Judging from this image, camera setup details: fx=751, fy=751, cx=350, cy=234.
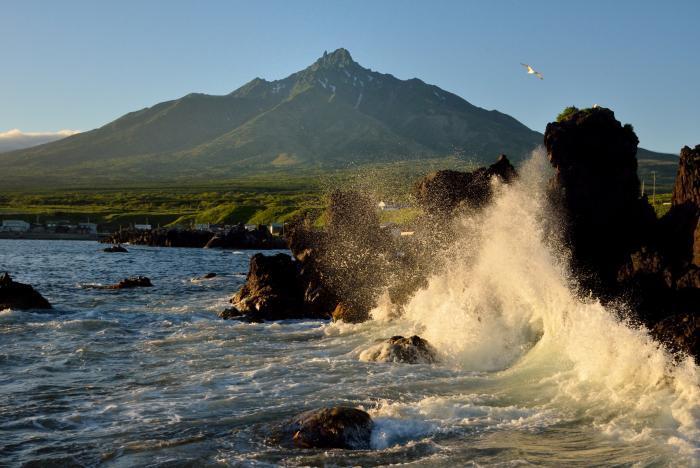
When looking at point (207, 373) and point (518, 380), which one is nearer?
point (518, 380)

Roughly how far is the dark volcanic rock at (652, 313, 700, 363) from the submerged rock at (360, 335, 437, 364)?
6.96 metres

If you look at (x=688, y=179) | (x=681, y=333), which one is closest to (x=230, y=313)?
(x=688, y=179)

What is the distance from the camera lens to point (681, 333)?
19406mm

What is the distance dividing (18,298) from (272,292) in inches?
514

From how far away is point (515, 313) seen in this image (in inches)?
1053

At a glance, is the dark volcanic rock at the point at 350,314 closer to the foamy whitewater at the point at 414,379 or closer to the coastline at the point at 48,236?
the foamy whitewater at the point at 414,379

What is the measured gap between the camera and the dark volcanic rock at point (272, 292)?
3703 centimetres

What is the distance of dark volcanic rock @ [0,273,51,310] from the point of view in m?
38.1

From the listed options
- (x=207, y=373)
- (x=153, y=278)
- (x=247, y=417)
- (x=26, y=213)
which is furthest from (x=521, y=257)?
(x=26, y=213)

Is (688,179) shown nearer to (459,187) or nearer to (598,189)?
(598,189)

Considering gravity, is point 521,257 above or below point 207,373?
above

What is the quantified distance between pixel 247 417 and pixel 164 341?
1286 centimetres

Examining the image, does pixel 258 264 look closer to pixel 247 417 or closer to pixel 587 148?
pixel 587 148

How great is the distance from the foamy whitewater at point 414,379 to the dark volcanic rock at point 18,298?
204 centimetres
